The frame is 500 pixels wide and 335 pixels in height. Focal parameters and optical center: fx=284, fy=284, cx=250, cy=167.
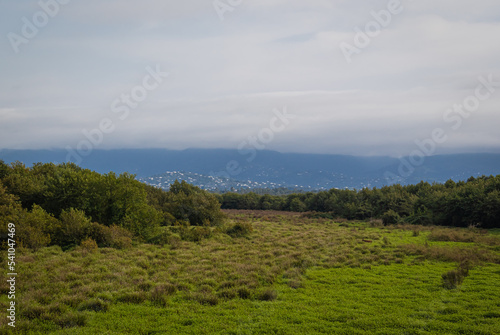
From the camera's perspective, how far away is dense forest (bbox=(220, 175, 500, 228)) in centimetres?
3556

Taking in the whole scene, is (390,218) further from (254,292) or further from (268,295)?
(268,295)

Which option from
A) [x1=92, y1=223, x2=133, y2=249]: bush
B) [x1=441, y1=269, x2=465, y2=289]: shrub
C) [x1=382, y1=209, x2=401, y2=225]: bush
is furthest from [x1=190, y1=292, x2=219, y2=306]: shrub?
[x1=382, y1=209, x2=401, y2=225]: bush

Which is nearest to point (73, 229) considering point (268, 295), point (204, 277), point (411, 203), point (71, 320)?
point (204, 277)

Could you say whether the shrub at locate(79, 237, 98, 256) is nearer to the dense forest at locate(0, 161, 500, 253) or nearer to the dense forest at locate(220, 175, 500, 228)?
the dense forest at locate(0, 161, 500, 253)

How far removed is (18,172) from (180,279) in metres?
22.2

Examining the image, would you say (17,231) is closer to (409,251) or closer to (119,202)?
(119,202)

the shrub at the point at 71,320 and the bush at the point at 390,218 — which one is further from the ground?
the shrub at the point at 71,320

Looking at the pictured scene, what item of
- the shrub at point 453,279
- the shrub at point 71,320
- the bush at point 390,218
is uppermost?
the shrub at point 453,279

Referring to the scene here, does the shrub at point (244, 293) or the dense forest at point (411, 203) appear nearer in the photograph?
the shrub at point (244, 293)

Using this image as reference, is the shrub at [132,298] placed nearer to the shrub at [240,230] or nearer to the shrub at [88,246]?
the shrub at [88,246]

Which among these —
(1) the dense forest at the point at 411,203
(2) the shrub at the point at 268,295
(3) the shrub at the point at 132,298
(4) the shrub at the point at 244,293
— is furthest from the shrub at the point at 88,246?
(1) the dense forest at the point at 411,203

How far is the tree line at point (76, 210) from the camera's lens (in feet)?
62.4

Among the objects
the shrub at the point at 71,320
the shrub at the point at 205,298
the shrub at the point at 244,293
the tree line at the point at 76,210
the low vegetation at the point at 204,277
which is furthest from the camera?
the tree line at the point at 76,210

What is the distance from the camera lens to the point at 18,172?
2591 centimetres
